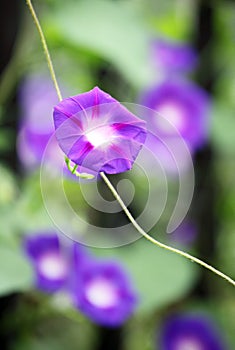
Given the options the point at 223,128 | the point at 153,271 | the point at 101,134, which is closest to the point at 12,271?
the point at 101,134

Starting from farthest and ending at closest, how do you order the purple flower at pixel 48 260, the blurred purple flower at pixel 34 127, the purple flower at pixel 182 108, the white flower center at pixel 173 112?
the white flower center at pixel 173 112
the purple flower at pixel 182 108
the blurred purple flower at pixel 34 127
the purple flower at pixel 48 260

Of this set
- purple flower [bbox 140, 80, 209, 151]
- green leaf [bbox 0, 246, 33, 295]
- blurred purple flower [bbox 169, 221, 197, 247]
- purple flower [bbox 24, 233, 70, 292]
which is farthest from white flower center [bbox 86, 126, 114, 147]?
blurred purple flower [bbox 169, 221, 197, 247]

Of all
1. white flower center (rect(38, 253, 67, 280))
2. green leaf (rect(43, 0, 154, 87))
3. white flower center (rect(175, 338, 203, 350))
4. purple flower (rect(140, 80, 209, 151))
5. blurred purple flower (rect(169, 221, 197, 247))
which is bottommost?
white flower center (rect(175, 338, 203, 350))

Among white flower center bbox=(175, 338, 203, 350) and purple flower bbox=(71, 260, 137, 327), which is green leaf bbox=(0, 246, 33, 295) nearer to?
purple flower bbox=(71, 260, 137, 327)

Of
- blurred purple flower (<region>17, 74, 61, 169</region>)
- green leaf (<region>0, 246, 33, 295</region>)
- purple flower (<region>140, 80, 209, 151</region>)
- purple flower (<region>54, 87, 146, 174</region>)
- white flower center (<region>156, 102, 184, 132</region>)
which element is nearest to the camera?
purple flower (<region>54, 87, 146, 174</region>)

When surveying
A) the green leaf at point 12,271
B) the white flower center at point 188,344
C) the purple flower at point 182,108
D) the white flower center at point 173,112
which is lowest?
the white flower center at point 188,344

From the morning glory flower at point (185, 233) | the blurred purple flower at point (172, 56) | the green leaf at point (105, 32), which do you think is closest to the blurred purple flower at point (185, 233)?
the morning glory flower at point (185, 233)

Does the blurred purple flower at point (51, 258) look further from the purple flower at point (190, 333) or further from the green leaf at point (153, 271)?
the purple flower at point (190, 333)

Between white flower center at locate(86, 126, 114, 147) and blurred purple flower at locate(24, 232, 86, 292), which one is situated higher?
white flower center at locate(86, 126, 114, 147)
